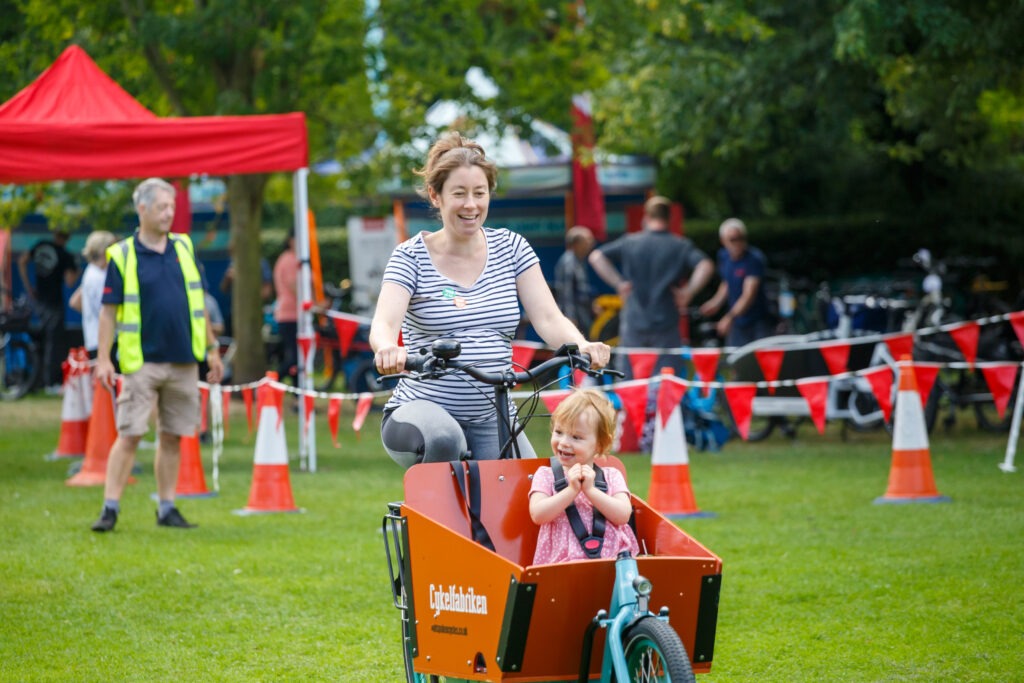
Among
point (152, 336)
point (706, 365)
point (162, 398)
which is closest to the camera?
point (152, 336)

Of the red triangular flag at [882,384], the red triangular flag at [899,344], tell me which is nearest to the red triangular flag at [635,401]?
the red triangular flag at [882,384]

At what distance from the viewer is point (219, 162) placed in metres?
11.8

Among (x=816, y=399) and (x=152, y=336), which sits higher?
(x=152, y=336)

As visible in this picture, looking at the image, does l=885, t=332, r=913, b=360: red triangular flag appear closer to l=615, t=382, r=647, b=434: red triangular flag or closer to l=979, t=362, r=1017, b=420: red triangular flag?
l=979, t=362, r=1017, b=420: red triangular flag

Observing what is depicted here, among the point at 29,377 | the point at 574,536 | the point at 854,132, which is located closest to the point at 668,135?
the point at 854,132

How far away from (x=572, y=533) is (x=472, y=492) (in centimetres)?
36

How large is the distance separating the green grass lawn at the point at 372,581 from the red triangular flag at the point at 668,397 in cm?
78

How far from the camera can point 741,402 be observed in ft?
35.7

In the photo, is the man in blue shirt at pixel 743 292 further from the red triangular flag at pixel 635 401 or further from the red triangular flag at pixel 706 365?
the red triangular flag at pixel 635 401

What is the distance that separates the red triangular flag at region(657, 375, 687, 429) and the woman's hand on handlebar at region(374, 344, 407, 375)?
555cm

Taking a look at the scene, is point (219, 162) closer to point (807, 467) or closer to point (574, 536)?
point (807, 467)

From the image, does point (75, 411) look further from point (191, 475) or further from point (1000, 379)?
point (1000, 379)

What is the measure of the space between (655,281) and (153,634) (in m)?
7.87

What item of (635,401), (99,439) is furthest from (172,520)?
(635,401)
